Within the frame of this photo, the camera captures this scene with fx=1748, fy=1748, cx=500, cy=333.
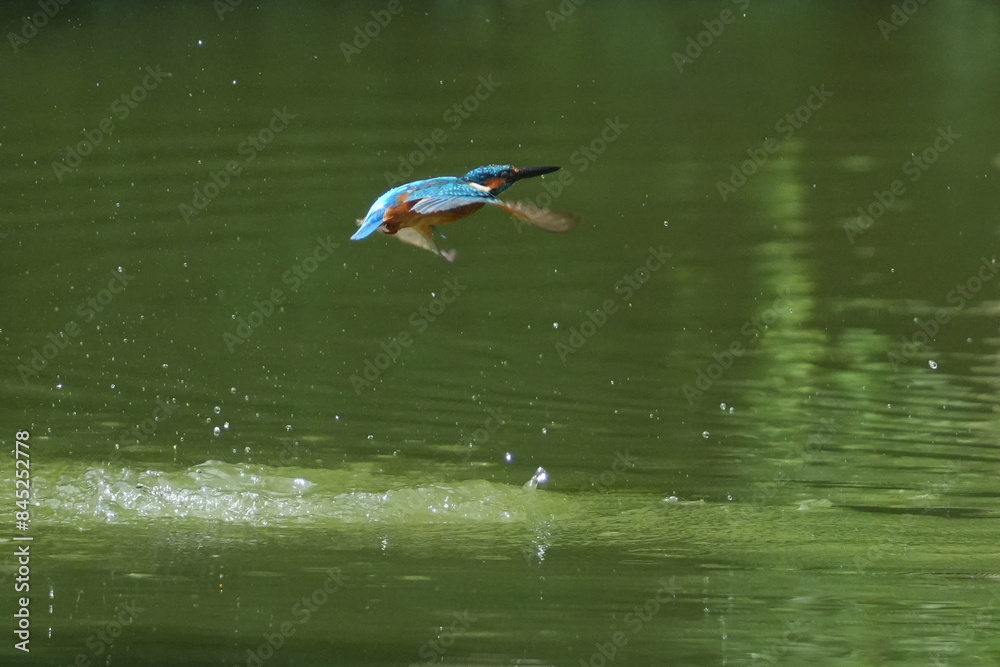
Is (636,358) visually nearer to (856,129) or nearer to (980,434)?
(980,434)

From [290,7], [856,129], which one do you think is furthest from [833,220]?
[290,7]

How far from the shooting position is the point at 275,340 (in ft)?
29.7
